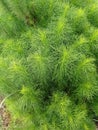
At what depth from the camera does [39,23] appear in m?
2.71

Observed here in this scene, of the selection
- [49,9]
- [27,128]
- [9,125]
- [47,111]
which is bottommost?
[9,125]

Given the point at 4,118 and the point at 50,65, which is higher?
the point at 50,65

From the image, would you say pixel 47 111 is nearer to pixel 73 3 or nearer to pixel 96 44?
pixel 96 44

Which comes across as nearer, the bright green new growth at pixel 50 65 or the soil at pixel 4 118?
the bright green new growth at pixel 50 65

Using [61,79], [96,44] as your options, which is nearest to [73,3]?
[96,44]

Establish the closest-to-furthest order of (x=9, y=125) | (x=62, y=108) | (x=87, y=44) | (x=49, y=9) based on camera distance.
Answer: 1. (x=62, y=108)
2. (x=87, y=44)
3. (x=49, y=9)
4. (x=9, y=125)

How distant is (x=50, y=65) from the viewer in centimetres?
231

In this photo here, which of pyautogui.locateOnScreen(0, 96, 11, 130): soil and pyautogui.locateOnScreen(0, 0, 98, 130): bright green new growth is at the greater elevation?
pyautogui.locateOnScreen(0, 0, 98, 130): bright green new growth

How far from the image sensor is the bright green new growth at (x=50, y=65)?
230cm

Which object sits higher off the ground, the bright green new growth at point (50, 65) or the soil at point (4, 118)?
the bright green new growth at point (50, 65)

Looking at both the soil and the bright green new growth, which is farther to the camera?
the soil

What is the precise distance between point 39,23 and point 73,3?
39cm

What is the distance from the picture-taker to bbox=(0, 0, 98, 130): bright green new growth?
7.54 ft

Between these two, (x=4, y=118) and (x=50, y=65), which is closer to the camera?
(x=50, y=65)
